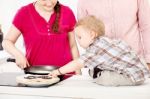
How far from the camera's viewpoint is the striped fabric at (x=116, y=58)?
1.38 m

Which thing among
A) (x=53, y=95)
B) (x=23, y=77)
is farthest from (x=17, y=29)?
(x=53, y=95)

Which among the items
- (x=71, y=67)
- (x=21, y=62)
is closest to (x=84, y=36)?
(x=71, y=67)

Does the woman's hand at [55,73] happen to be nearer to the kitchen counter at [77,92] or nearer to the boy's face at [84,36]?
the kitchen counter at [77,92]

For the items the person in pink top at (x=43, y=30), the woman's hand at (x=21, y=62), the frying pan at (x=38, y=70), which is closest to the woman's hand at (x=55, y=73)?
the frying pan at (x=38, y=70)

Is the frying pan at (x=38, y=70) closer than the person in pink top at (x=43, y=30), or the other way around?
the frying pan at (x=38, y=70)

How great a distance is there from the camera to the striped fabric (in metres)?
1.38

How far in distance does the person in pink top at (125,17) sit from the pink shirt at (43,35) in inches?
6.9

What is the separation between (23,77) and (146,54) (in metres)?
0.81

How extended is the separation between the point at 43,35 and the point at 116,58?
64cm

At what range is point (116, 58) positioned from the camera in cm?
139

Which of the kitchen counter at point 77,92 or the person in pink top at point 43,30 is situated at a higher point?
the person in pink top at point 43,30

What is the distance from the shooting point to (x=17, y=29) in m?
1.93

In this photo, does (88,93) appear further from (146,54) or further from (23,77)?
(146,54)

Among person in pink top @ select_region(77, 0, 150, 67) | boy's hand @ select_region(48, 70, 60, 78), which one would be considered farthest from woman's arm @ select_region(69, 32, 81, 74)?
boy's hand @ select_region(48, 70, 60, 78)
